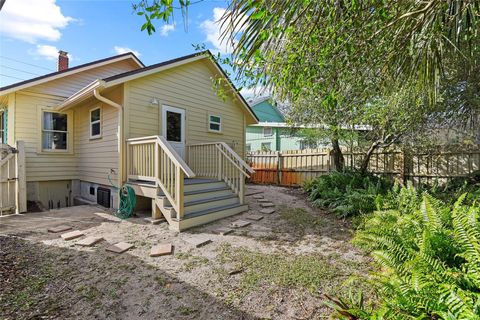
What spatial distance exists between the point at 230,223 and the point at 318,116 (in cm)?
448

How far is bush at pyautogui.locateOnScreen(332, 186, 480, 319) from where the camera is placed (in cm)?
169

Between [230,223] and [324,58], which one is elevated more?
[324,58]

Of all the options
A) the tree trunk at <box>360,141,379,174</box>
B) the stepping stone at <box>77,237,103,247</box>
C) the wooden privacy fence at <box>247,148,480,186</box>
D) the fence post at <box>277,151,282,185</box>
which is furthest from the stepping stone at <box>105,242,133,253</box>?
the fence post at <box>277,151,282,185</box>

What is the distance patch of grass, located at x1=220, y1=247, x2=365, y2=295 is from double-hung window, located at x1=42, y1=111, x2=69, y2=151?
755 centimetres

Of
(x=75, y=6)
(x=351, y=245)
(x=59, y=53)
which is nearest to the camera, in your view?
(x=351, y=245)

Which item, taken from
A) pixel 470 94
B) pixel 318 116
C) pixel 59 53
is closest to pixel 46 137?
pixel 59 53

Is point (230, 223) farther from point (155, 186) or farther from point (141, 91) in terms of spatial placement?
point (141, 91)

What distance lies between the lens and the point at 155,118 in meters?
6.85

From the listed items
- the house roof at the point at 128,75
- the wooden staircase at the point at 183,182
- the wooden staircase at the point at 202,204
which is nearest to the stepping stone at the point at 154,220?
the wooden staircase at the point at 183,182

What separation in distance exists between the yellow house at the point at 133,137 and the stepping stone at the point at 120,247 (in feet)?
3.07

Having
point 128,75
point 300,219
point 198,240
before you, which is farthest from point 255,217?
point 128,75

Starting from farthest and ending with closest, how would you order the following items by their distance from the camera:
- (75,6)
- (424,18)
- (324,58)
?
(75,6), (324,58), (424,18)

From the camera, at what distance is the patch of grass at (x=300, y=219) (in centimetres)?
509

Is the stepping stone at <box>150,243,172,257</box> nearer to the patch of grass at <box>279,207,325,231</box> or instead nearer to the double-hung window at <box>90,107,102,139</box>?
the patch of grass at <box>279,207,325,231</box>
